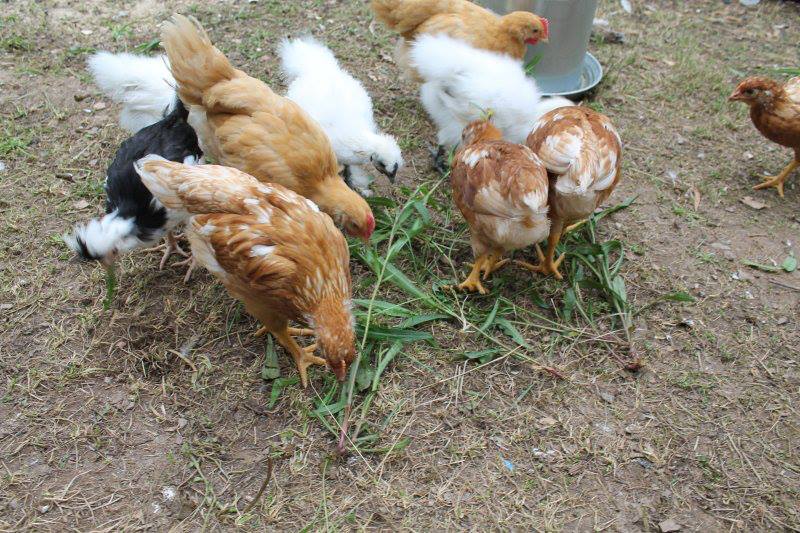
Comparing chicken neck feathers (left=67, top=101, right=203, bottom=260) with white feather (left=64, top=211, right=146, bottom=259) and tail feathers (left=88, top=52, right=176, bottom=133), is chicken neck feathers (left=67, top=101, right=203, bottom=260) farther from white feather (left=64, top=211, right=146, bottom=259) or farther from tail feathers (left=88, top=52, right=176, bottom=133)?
tail feathers (left=88, top=52, right=176, bottom=133)

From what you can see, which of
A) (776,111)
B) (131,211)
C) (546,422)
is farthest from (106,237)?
(776,111)

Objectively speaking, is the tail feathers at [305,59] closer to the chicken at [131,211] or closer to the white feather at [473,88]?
the white feather at [473,88]

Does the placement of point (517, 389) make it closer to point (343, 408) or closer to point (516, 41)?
point (343, 408)

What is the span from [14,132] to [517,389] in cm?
410

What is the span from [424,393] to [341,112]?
6.63ft

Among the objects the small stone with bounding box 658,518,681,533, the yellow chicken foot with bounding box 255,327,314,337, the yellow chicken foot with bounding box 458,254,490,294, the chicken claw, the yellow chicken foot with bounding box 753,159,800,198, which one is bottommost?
the yellow chicken foot with bounding box 255,327,314,337

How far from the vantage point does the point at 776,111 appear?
425 centimetres

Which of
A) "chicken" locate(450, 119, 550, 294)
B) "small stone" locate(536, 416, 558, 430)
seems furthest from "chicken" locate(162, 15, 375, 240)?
"small stone" locate(536, 416, 558, 430)

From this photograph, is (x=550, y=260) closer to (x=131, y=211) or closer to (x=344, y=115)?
(x=344, y=115)

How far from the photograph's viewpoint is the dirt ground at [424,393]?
2576mm

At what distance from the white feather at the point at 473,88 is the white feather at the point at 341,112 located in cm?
54

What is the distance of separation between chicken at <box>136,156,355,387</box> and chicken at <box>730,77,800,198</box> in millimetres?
3439

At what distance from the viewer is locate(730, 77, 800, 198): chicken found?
4.21 metres

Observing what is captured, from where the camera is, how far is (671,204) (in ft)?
13.7
